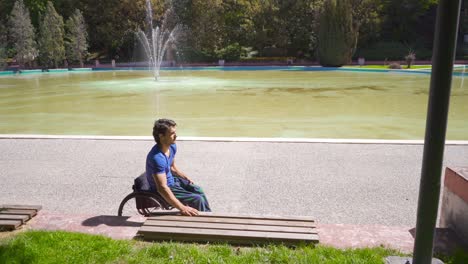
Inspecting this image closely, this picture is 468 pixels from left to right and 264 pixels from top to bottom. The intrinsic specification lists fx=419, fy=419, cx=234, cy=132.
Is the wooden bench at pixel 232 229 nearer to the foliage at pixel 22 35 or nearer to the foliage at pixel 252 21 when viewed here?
the foliage at pixel 252 21

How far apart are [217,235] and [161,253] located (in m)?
0.49

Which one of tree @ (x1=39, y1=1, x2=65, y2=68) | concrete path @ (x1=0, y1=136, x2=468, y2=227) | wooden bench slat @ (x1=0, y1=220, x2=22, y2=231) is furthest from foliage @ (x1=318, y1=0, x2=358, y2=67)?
wooden bench slat @ (x1=0, y1=220, x2=22, y2=231)

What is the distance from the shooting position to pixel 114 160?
711cm

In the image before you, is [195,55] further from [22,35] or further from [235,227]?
[235,227]

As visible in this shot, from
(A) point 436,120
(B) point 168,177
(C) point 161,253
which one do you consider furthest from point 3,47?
(A) point 436,120

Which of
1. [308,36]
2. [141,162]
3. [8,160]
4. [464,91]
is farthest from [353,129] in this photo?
[308,36]

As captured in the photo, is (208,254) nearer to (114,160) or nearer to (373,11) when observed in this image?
(114,160)

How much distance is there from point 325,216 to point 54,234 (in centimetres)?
285

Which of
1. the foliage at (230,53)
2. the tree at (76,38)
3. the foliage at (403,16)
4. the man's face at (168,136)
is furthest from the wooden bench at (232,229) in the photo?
the foliage at (403,16)

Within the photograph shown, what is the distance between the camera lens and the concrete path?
5078 millimetres

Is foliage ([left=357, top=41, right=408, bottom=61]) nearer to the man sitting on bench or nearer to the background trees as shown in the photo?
the background trees

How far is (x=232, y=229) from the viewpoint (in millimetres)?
3689

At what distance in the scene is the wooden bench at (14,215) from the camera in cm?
393

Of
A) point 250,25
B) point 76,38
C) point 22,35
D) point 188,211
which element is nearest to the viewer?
point 188,211
